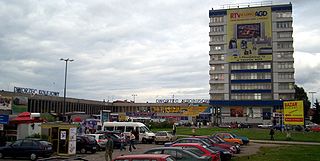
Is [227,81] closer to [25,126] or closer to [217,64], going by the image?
[217,64]

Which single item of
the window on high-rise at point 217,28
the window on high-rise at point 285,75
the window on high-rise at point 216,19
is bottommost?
the window on high-rise at point 285,75

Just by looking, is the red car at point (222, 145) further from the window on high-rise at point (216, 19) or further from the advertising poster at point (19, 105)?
the window on high-rise at point (216, 19)

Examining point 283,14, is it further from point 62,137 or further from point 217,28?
point 62,137

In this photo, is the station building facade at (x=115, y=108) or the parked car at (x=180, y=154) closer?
the parked car at (x=180, y=154)

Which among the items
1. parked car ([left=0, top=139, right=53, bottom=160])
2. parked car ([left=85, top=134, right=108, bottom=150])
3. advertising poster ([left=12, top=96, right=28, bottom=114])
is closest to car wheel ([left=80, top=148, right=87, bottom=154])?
parked car ([left=85, top=134, right=108, bottom=150])

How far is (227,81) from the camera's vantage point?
11569 cm

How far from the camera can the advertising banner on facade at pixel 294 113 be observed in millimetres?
47938

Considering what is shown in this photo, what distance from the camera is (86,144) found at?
30.8m

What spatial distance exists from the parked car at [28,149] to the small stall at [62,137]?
1.53 metres

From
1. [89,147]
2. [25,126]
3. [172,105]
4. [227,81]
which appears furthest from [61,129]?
[172,105]

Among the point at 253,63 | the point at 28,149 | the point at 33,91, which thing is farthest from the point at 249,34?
the point at 28,149

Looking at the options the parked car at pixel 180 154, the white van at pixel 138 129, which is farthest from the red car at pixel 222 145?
the white van at pixel 138 129

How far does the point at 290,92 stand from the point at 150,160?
106 metres

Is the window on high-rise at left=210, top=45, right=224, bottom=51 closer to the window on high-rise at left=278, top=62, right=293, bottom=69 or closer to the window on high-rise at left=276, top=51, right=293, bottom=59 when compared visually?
the window on high-rise at left=276, top=51, right=293, bottom=59
